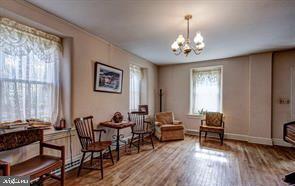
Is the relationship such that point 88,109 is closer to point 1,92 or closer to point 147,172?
point 1,92

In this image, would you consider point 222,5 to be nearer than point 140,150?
Yes

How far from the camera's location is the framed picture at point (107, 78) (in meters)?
3.35

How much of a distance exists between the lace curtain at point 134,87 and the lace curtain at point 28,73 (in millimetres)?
2324

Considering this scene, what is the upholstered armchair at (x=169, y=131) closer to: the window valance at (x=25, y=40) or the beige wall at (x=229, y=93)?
the beige wall at (x=229, y=93)

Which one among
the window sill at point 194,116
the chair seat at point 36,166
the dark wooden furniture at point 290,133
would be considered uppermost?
the dark wooden furniture at point 290,133

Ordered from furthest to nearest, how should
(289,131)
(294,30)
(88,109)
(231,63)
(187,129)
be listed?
(187,129), (231,63), (88,109), (294,30), (289,131)

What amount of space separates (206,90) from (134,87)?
245 cm

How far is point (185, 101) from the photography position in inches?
225

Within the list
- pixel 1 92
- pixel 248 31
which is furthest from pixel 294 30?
pixel 1 92

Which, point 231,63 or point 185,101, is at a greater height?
point 231,63

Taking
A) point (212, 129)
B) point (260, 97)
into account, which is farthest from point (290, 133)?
point (260, 97)

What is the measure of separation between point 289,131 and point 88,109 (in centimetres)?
339

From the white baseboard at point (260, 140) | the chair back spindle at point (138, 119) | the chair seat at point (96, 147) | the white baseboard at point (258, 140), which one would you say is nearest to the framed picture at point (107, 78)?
the chair back spindle at point (138, 119)

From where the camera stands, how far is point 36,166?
183 cm
